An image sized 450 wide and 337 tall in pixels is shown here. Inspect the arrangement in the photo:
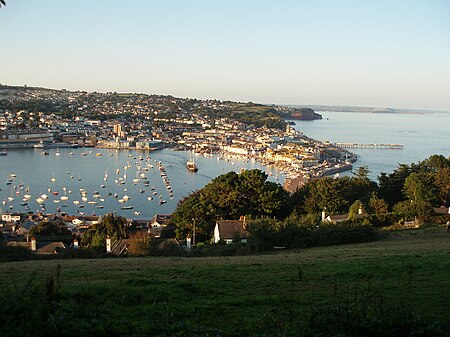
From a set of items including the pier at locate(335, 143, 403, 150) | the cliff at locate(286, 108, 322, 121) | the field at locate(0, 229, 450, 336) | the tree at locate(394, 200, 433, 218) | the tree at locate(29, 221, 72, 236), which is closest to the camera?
the field at locate(0, 229, 450, 336)

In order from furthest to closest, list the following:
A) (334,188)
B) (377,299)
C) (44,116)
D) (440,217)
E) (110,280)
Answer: (44,116) < (334,188) < (440,217) < (110,280) < (377,299)

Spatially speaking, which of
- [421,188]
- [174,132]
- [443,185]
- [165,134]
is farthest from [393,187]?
[174,132]

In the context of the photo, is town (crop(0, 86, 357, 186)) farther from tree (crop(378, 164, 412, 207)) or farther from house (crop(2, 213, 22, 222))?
house (crop(2, 213, 22, 222))

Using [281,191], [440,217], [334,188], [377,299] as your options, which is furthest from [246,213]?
[377,299]

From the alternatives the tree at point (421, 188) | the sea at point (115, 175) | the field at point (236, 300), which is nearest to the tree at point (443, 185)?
the tree at point (421, 188)

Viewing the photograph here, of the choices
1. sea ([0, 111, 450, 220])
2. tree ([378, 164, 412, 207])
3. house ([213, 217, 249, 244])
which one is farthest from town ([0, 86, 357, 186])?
house ([213, 217, 249, 244])

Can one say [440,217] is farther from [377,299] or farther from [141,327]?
[141,327]

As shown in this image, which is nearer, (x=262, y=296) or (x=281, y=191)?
(x=262, y=296)

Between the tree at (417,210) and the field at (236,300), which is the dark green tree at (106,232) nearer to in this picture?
the tree at (417,210)
